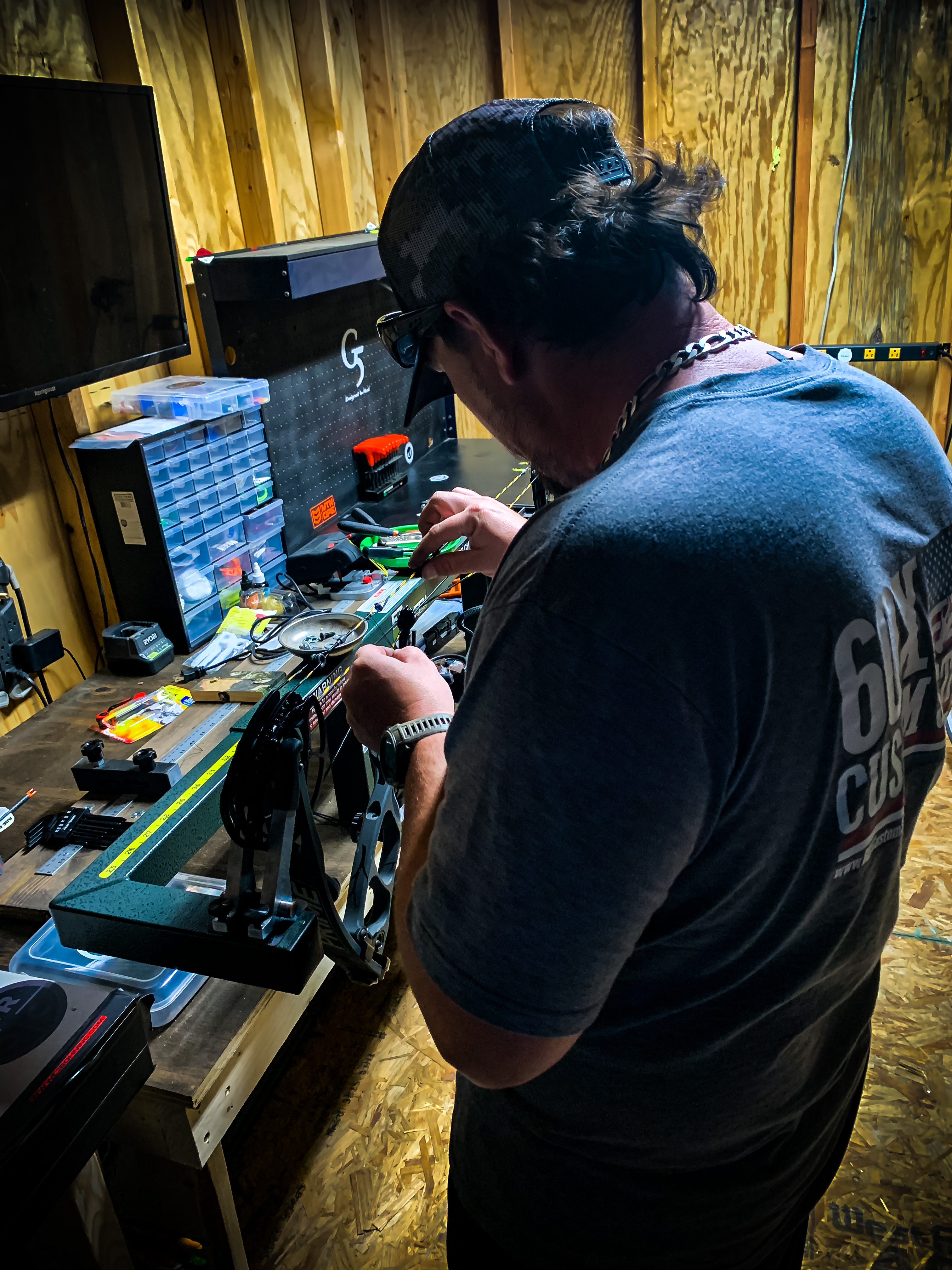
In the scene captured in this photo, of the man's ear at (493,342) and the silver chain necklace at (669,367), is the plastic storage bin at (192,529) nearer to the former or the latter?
the man's ear at (493,342)

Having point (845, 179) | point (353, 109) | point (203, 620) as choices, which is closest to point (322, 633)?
point (203, 620)

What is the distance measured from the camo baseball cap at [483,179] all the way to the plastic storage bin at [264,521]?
4.31 feet

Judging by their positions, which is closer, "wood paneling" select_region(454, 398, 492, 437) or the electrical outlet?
the electrical outlet

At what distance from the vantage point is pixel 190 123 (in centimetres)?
215

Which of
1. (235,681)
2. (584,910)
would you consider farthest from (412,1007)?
(584,910)

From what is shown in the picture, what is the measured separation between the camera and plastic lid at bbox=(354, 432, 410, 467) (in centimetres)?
244

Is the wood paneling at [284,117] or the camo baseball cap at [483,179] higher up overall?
the wood paneling at [284,117]

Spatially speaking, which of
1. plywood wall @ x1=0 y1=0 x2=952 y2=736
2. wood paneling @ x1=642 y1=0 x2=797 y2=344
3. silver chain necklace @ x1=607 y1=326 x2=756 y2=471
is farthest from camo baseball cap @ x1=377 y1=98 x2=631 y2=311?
wood paneling @ x1=642 y1=0 x2=797 y2=344

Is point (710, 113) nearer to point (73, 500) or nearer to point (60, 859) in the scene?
point (73, 500)

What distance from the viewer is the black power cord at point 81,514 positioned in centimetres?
184

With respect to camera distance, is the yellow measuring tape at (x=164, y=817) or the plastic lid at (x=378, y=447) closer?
the yellow measuring tape at (x=164, y=817)

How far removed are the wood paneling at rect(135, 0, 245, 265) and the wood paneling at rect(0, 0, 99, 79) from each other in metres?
0.12

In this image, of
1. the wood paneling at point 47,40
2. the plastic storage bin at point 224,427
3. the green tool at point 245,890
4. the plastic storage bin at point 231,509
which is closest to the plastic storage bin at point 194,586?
the plastic storage bin at point 231,509

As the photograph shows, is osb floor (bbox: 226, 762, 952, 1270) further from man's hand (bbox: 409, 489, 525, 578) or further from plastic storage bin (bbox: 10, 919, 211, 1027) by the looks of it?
man's hand (bbox: 409, 489, 525, 578)
